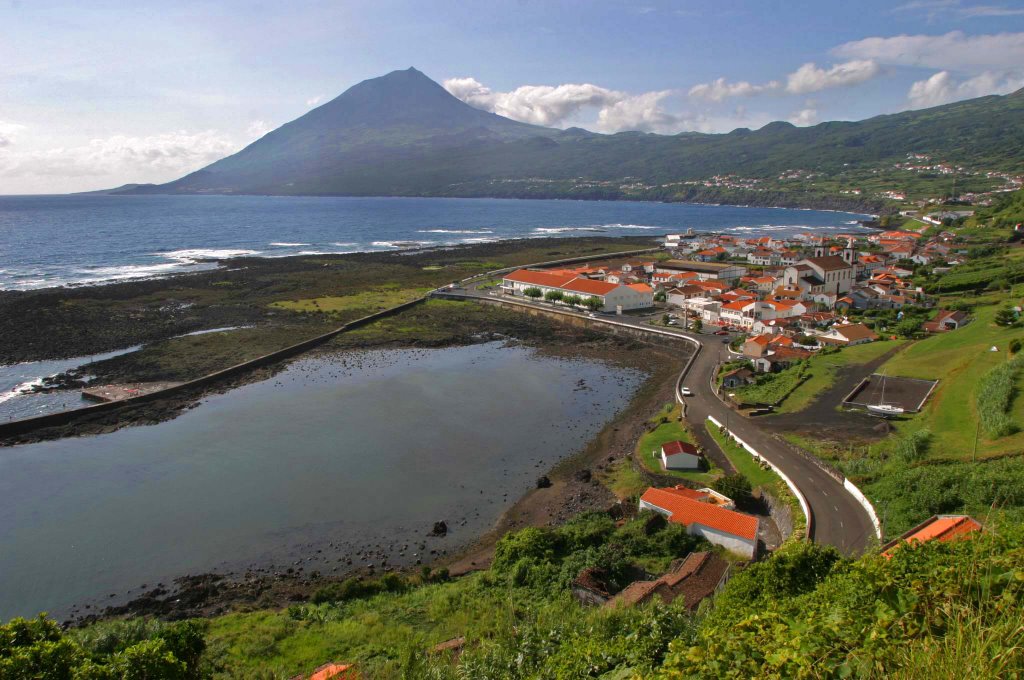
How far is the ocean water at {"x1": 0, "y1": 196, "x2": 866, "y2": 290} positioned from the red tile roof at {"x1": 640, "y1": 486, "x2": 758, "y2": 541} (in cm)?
6178

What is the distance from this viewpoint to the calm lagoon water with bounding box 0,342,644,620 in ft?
58.8

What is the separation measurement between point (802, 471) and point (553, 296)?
35.2 metres

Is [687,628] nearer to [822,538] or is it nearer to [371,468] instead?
[822,538]

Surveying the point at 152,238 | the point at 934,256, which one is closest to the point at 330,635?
the point at 934,256

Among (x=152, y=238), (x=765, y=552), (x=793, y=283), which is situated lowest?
(x=765, y=552)

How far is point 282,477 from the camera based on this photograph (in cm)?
2250

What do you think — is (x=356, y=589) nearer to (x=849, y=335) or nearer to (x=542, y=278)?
(x=849, y=335)

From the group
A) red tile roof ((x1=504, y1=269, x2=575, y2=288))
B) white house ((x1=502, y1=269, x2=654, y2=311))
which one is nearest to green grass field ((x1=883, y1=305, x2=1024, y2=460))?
white house ((x1=502, y1=269, x2=654, y2=311))

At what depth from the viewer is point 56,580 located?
16906mm

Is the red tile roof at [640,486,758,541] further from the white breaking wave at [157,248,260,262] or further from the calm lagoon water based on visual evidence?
the white breaking wave at [157,248,260,262]

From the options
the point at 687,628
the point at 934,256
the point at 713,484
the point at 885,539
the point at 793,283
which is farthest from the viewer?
the point at 934,256

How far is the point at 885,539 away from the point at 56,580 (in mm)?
21632

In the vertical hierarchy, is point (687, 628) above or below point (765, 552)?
above

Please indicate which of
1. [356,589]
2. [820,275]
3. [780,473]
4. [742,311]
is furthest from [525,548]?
[820,275]
